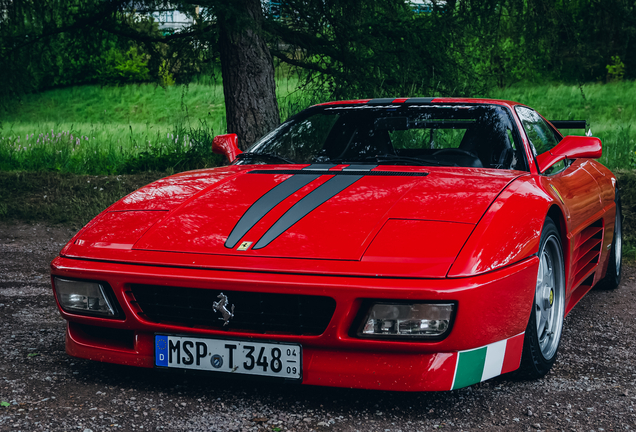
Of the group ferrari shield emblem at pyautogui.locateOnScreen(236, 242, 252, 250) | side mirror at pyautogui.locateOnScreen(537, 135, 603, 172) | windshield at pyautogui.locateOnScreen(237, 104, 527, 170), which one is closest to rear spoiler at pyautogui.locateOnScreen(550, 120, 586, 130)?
windshield at pyautogui.locateOnScreen(237, 104, 527, 170)

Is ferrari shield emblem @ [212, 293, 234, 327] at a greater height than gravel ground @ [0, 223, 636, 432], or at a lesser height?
greater

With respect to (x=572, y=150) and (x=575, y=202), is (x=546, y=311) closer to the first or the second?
(x=575, y=202)

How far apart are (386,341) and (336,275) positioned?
28 centimetres

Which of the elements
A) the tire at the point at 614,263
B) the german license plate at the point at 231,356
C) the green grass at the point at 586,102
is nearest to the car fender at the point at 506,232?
the german license plate at the point at 231,356

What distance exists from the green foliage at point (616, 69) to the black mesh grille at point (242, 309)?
34.2 m

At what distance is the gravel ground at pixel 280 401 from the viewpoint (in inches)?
86.1

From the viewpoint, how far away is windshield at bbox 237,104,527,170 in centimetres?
324

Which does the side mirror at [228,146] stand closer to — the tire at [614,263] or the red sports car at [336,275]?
the red sports car at [336,275]

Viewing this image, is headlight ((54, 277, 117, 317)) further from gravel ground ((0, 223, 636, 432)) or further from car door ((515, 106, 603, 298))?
car door ((515, 106, 603, 298))

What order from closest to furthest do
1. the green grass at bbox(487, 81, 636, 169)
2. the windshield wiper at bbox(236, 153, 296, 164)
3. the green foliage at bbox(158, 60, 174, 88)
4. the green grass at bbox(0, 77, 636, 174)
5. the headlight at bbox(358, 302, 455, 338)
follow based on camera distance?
the headlight at bbox(358, 302, 455, 338)
the windshield wiper at bbox(236, 153, 296, 164)
the green foliage at bbox(158, 60, 174, 88)
the green grass at bbox(0, 77, 636, 174)
the green grass at bbox(487, 81, 636, 169)

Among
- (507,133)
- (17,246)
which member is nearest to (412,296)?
(507,133)

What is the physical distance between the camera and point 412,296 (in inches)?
80.7

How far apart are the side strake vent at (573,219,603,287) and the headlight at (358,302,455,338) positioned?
55.6 inches

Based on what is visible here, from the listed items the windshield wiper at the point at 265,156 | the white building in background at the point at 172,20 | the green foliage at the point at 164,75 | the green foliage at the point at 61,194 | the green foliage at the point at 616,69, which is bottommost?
the green foliage at the point at 616,69
